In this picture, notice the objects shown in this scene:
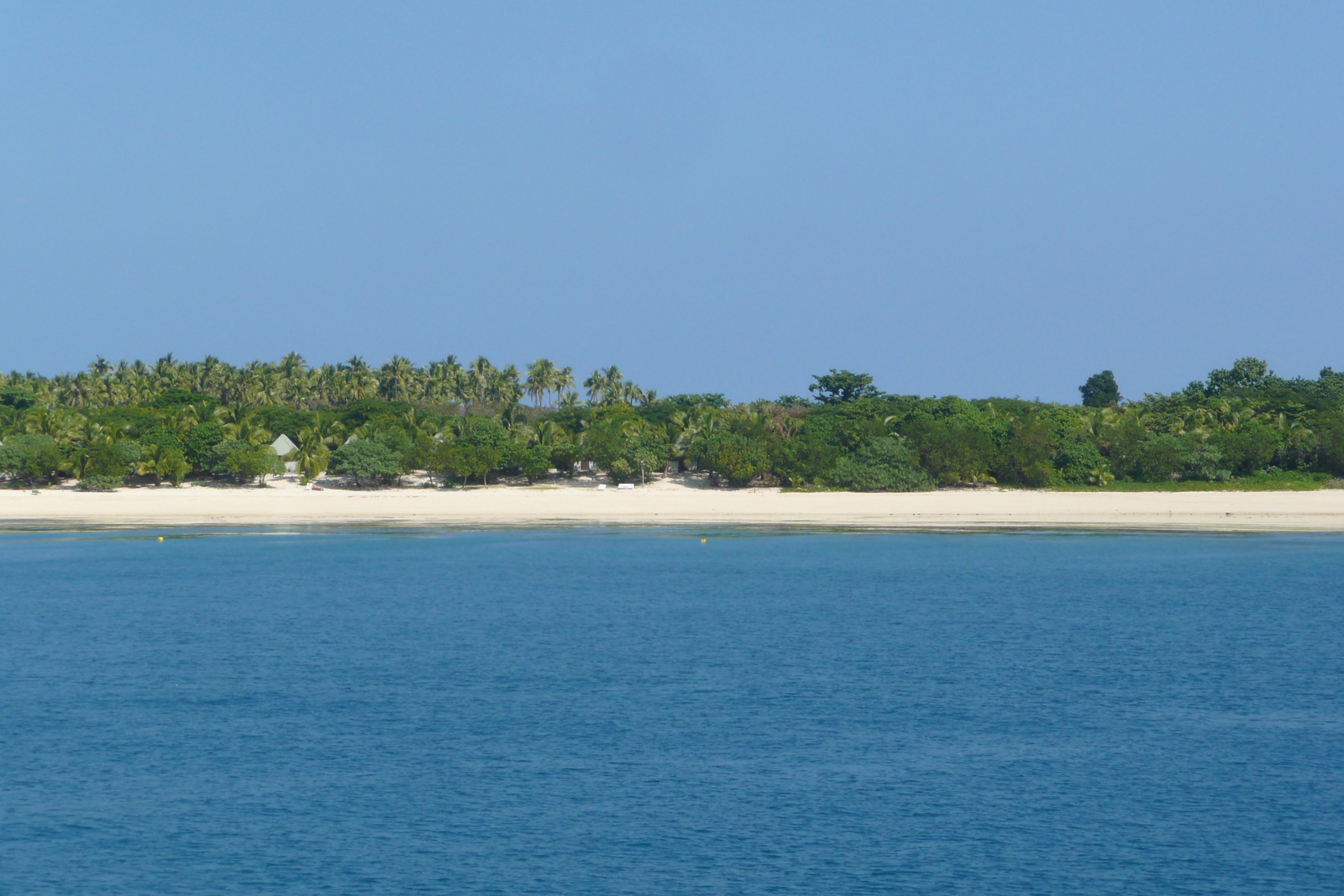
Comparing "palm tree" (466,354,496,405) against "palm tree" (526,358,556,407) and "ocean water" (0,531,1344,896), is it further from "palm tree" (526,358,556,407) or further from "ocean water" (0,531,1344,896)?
"ocean water" (0,531,1344,896)

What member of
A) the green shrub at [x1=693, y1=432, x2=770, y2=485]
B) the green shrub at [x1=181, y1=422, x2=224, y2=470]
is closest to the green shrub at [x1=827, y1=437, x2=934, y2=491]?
the green shrub at [x1=693, y1=432, x2=770, y2=485]

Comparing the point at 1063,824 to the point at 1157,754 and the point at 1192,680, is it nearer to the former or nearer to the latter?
the point at 1157,754

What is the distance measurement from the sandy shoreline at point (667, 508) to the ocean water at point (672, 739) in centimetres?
3119

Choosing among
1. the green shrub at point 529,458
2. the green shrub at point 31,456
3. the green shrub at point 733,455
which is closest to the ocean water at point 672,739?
the green shrub at point 733,455

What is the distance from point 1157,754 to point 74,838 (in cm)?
1939

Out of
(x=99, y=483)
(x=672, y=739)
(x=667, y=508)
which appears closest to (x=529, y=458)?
(x=667, y=508)

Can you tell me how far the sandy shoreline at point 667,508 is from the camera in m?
83.7

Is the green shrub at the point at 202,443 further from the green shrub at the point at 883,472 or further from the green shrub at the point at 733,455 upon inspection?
the green shrub at the point at 883,472

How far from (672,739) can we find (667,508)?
213 feet

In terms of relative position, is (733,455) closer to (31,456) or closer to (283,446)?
(283,446)

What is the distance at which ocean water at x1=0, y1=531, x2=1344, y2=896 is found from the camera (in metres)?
19.2

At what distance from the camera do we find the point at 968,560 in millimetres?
64625

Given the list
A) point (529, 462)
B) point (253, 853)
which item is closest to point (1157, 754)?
point (253, 853)

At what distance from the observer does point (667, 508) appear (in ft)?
300
